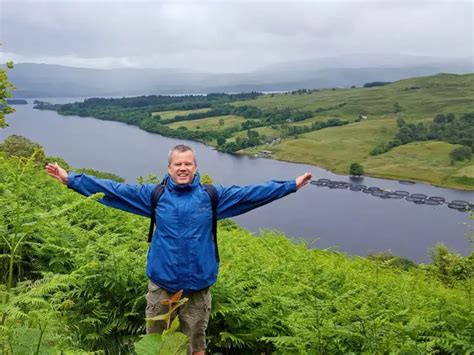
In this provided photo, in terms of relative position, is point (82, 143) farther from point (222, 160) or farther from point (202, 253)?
point (202, 253)

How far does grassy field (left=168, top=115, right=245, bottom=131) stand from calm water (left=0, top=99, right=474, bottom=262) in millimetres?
15187

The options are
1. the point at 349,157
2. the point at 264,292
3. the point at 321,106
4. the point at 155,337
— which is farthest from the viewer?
the point at 321,106

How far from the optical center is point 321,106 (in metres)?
199

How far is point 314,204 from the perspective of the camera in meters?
93.2

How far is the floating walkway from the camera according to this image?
290ft

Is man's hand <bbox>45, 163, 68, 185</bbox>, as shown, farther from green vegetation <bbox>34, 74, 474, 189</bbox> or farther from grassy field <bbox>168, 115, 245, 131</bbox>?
grassy field <bbox>168, 115, 245, 131</bbox>

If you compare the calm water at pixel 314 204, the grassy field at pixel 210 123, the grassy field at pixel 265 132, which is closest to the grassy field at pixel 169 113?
the grassy field at pixel 210 123

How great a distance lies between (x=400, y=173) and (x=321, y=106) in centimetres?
9058

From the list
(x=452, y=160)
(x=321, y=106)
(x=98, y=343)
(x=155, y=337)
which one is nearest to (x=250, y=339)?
(x=98, y=343)

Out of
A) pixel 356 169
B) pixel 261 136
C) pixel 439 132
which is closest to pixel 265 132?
pixel 261 136

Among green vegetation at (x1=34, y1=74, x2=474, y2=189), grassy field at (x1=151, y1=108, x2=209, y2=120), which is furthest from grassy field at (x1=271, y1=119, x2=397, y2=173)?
grassy field at (x1=151, y1=108, x2=209, y2=120)

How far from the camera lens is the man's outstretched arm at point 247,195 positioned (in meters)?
3.96

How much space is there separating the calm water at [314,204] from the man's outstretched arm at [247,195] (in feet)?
146

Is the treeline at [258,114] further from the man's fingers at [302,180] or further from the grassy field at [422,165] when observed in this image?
the man's fingers at [302,180]
